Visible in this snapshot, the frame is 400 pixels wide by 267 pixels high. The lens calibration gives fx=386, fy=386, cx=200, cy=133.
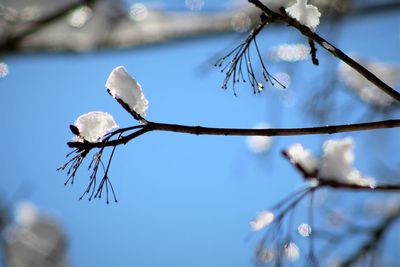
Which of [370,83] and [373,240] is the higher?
[370,83]

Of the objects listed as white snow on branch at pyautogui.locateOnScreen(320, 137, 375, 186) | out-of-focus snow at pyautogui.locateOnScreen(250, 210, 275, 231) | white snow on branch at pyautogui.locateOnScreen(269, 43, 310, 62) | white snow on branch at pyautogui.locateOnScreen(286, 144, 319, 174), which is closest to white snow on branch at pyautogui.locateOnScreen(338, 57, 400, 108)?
white snow on branch at pyautogui.locateOnScreen(269, 43, 310, 62)

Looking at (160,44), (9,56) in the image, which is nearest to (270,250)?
(160,44)

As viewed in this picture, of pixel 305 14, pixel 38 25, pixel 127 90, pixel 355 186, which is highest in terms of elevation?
pixel 38 25

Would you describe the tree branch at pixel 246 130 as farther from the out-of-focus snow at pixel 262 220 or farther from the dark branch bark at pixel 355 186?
the out-of-focus snow at pixel 262 220

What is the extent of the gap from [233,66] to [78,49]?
3292mm

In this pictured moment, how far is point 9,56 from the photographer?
391cm

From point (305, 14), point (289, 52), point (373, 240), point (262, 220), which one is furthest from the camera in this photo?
point (289, 52)

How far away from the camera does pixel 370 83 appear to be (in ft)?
10.5

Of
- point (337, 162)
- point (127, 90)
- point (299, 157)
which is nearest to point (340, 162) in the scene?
point (337, 162)

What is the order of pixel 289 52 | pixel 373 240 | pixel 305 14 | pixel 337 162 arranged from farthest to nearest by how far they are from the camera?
pixel 289 52 → pixel 373 240 → pixel 337 162 → pixel 305 14

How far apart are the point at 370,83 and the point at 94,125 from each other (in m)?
2.72

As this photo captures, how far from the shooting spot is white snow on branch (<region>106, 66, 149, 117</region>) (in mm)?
1079

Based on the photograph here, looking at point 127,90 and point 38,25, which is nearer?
point 127,90

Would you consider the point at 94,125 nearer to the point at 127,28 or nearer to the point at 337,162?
the point at 337,162
